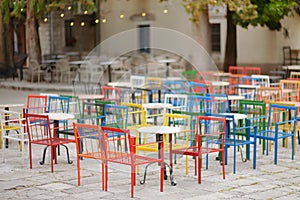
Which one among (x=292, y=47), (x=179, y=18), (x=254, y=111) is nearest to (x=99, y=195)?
(x=254, y=111)

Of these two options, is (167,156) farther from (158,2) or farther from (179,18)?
(179,18)

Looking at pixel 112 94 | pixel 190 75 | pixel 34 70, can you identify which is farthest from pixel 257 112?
pixel 34 70

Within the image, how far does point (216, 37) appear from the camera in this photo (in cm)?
2553

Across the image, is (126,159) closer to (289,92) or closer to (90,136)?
(90,136)

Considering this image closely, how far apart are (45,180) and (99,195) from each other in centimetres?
101

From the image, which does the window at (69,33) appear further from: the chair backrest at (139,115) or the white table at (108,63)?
the chair backrest at (139,115)

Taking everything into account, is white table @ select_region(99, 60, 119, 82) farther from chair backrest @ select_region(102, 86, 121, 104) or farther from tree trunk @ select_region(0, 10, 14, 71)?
chair backrest @ select_region(102, 86, 121, 104)

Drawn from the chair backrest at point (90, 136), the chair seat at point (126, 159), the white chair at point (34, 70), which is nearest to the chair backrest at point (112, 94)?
the chair backrest at point (90, 136)

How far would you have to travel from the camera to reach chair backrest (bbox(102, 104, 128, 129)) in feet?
28.2

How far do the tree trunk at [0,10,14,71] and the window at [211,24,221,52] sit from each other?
31.4ft

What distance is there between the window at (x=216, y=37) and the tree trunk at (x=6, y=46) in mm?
9563

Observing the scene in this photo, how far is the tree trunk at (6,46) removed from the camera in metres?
17.7

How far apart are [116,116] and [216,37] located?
16660mm

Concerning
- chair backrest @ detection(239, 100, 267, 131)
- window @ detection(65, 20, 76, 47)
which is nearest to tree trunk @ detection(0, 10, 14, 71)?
window @ detection(65, 20, 76, 47)
